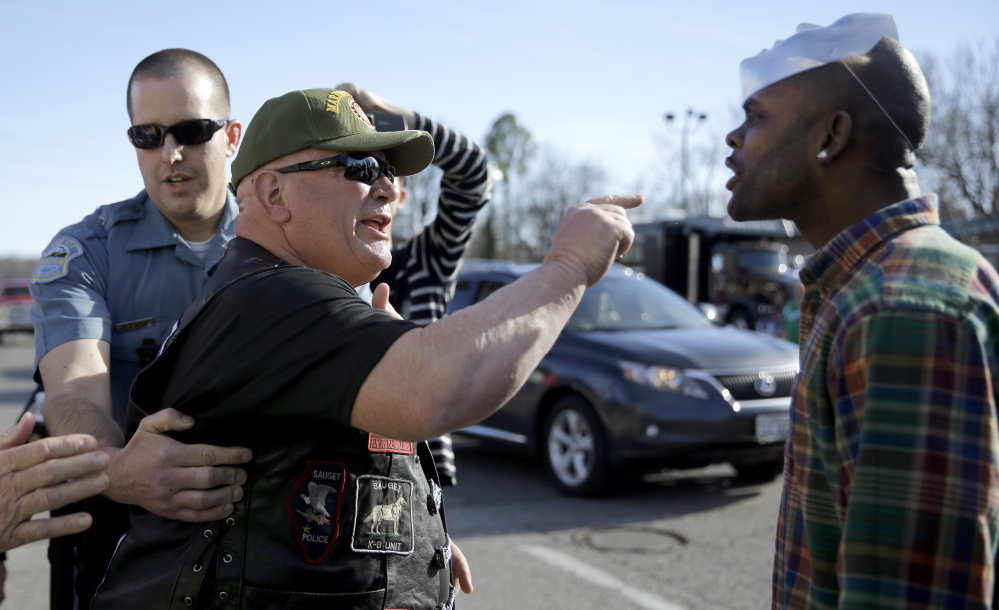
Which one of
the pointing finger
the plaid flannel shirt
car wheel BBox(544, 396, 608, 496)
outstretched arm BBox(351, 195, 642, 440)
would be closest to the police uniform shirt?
outstretched arm BBox(351, 195, 642, 440)

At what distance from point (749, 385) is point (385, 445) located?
5.38 meters

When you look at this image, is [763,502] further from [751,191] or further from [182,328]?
[182,328]

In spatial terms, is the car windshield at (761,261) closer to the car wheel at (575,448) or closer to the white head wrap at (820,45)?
the car wheel at (575,448)

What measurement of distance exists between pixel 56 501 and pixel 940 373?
1.71 meters

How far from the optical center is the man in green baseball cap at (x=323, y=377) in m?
1.49

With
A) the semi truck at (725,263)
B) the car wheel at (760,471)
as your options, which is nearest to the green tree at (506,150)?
the semi truck at (725,263)

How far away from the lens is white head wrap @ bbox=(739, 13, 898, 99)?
1677 mm

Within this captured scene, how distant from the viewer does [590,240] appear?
1.65 m

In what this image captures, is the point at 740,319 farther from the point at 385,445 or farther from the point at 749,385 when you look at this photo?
the point at 385,445

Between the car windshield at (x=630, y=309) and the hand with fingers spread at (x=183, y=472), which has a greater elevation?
the hand with fingers spread at (x=183, y=472)

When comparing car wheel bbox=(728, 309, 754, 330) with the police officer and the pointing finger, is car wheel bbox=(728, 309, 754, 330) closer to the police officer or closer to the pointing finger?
the police officer

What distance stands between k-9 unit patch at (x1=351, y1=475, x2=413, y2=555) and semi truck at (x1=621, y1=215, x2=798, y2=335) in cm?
1887

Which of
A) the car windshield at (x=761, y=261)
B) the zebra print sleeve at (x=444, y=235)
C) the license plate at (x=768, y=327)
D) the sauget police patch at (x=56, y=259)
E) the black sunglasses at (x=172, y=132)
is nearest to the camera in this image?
the sauget police patch at (x=56, y=259)

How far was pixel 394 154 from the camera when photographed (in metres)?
2.21
